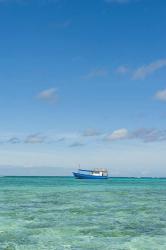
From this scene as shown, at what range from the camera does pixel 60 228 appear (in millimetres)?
20719

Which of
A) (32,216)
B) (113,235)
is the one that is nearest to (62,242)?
(113,235)

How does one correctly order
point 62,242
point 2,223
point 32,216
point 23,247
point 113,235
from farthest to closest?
point 32,216 < point 2,223 < point 113,235 < point 62,242 < point 23,247

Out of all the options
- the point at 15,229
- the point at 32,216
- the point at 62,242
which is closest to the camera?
the point at 62,242

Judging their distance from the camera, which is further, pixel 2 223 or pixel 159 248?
pixel 2 223

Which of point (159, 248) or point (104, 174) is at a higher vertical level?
point (104, 174)

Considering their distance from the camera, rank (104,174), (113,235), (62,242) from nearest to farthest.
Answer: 1. (62,242)
2. (113,235)
3. (104,174)

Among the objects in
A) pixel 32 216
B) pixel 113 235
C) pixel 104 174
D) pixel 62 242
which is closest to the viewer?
pixel 62 242

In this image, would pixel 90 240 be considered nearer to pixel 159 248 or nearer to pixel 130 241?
pixel 130 241

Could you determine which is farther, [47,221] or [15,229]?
A: [47,221]

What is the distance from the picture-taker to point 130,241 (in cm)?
1719

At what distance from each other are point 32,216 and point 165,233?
32.8ft

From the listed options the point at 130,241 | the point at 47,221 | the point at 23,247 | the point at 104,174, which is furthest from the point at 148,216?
the point at 104,174

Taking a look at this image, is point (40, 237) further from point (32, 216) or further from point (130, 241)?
point (32, 216)

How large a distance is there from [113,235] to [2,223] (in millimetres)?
7084
